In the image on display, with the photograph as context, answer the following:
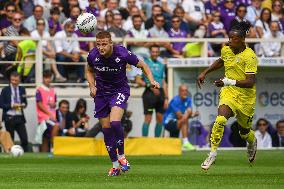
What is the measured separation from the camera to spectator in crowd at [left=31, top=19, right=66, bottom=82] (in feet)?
93.7

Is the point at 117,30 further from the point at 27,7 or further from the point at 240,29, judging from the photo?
the point at 240,29

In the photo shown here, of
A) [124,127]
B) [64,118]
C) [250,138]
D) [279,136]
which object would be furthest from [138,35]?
[250,138]

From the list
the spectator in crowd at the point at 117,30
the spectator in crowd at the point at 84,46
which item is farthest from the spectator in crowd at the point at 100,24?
the spectator in crowd at the point at 84,46

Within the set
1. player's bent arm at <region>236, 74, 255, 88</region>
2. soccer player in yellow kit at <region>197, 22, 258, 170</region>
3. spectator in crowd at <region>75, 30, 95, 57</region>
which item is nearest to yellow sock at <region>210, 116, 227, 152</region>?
soccer player in yellow kit at <region>197, 22, 258, 170</region>

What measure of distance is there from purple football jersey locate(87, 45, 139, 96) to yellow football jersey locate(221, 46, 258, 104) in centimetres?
186

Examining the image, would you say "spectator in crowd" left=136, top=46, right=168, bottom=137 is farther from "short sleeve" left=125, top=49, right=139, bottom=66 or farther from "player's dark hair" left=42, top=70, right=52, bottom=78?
"short sleeve" left=125, top=49, right=139, bottom=66

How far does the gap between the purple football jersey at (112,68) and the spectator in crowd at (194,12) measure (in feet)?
46.0

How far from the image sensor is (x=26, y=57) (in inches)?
1134

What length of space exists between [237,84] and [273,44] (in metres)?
14.5

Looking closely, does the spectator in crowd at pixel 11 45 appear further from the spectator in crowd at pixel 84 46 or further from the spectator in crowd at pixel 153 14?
the spectator in crowd at pixel 153 14

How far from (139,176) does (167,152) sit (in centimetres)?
931

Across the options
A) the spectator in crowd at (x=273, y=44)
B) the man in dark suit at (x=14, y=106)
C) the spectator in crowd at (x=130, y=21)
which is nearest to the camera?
the man in dark suit at (x=14, y=106)

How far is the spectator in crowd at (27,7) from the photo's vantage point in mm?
29078

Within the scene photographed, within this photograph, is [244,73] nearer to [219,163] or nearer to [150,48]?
[219,163]
